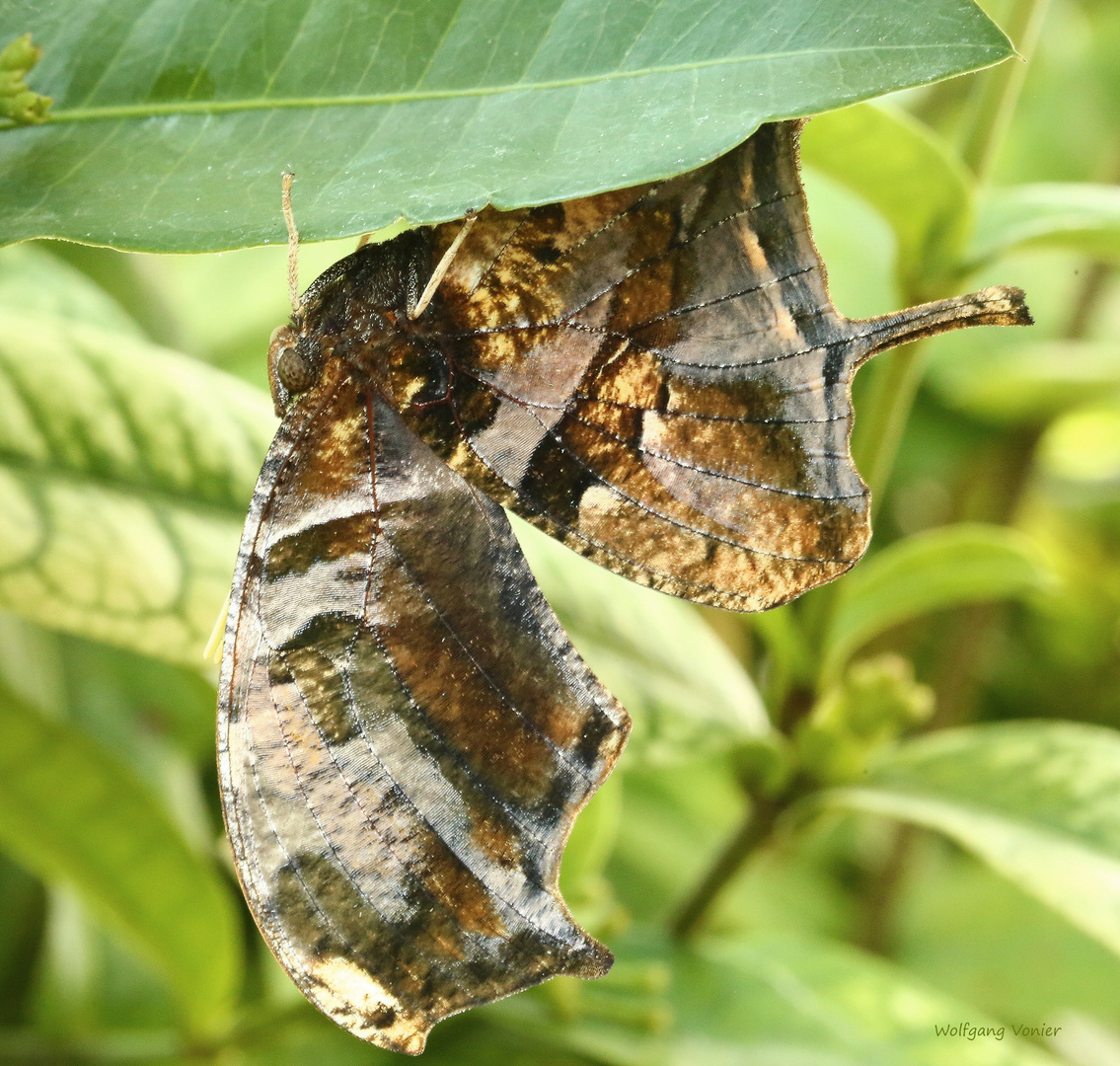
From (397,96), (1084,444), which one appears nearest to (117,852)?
(397,96)

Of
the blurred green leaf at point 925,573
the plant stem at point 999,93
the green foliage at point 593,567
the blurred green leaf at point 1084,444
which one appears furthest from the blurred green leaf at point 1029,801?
the blurred green leaf at point 1084,444

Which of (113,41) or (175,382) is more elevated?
(113,41)

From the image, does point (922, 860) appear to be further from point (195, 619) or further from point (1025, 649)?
point (195, 619)

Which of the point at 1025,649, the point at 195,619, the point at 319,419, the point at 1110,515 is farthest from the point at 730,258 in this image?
the point at 1110,515

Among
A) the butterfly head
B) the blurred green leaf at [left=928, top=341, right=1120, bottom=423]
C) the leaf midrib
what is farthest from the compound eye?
the blurred green leaf at [left=928, top=341, right=1120, bottom=423]

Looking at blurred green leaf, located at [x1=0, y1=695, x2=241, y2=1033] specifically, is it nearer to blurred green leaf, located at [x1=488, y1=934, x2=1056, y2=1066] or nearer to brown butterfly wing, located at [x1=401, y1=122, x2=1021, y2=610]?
blurred green leaf, located at [x1=488, y1=934, x2=1056, y2=1066]

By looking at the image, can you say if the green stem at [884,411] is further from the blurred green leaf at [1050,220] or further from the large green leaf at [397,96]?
the large green leaf at [397,96]

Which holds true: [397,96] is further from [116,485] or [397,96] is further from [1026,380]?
[1026,380]
